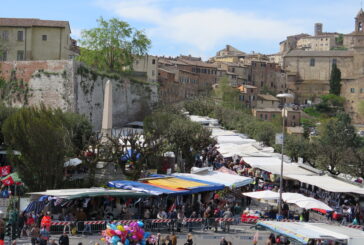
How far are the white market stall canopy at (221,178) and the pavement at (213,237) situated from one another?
125 inches

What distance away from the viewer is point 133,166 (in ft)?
101

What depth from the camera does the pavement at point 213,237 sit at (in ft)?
67.8

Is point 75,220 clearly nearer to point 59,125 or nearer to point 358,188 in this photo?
point 59,125

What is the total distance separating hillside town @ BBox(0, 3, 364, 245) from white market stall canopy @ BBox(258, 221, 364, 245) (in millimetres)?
37

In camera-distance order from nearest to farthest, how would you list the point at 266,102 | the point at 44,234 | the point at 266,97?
the point at 44,234
the point at 266,102
the point at 266,97

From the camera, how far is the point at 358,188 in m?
29.1

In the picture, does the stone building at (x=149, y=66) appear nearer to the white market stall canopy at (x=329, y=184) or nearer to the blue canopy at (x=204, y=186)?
the white market stall canopy at (x=329, y=184)

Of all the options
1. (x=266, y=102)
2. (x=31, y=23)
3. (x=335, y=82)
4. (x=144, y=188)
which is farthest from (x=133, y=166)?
(x=335, y=82)

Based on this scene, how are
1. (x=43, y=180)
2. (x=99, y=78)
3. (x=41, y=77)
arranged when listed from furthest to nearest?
(x=99, y=78)
(x=41, y=77)
(x=43, y=180)

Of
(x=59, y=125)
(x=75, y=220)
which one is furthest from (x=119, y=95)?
(x=75, y=220)

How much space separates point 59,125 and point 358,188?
13620mm

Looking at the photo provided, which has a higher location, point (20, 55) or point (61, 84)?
point (20, 55)

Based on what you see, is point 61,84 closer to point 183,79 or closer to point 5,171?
point 5,171

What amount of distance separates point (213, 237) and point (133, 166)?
28.8 feet
